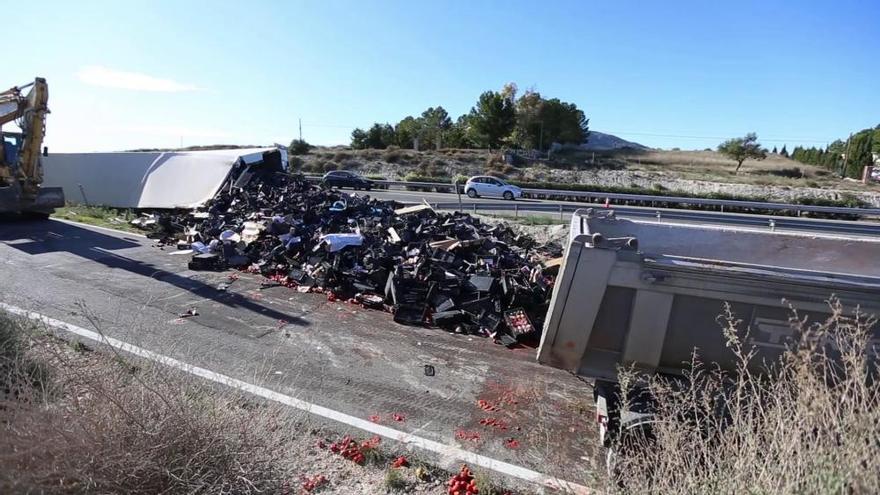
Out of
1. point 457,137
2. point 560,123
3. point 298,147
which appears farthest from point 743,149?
point 298,147

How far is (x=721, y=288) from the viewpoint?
343 centimetres

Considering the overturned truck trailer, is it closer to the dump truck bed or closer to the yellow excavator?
the dump truck bed

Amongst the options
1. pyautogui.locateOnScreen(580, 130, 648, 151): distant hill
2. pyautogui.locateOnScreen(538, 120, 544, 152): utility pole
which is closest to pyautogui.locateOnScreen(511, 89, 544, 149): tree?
pyautogui.locateOnScreen(538, 120, 544, 152): utility pole

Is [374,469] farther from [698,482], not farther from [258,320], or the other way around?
[258,320]

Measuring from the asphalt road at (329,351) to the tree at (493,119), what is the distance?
5500 centimetres

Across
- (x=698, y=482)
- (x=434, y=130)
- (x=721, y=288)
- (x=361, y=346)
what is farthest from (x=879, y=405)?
(x=434, y=130)

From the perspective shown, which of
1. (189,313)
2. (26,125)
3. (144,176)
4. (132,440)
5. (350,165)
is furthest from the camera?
(350,165)

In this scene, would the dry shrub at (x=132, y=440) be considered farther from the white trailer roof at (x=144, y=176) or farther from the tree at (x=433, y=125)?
the tree at (x=433, y=125)

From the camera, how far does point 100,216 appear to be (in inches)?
589

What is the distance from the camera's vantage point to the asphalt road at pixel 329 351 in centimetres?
405

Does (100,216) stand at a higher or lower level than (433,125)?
lower

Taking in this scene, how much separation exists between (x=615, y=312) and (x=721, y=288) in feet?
2.50

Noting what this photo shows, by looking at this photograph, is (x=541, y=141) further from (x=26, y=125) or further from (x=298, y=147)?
(x=26, y=125)

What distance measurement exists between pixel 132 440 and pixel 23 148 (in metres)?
15.0
